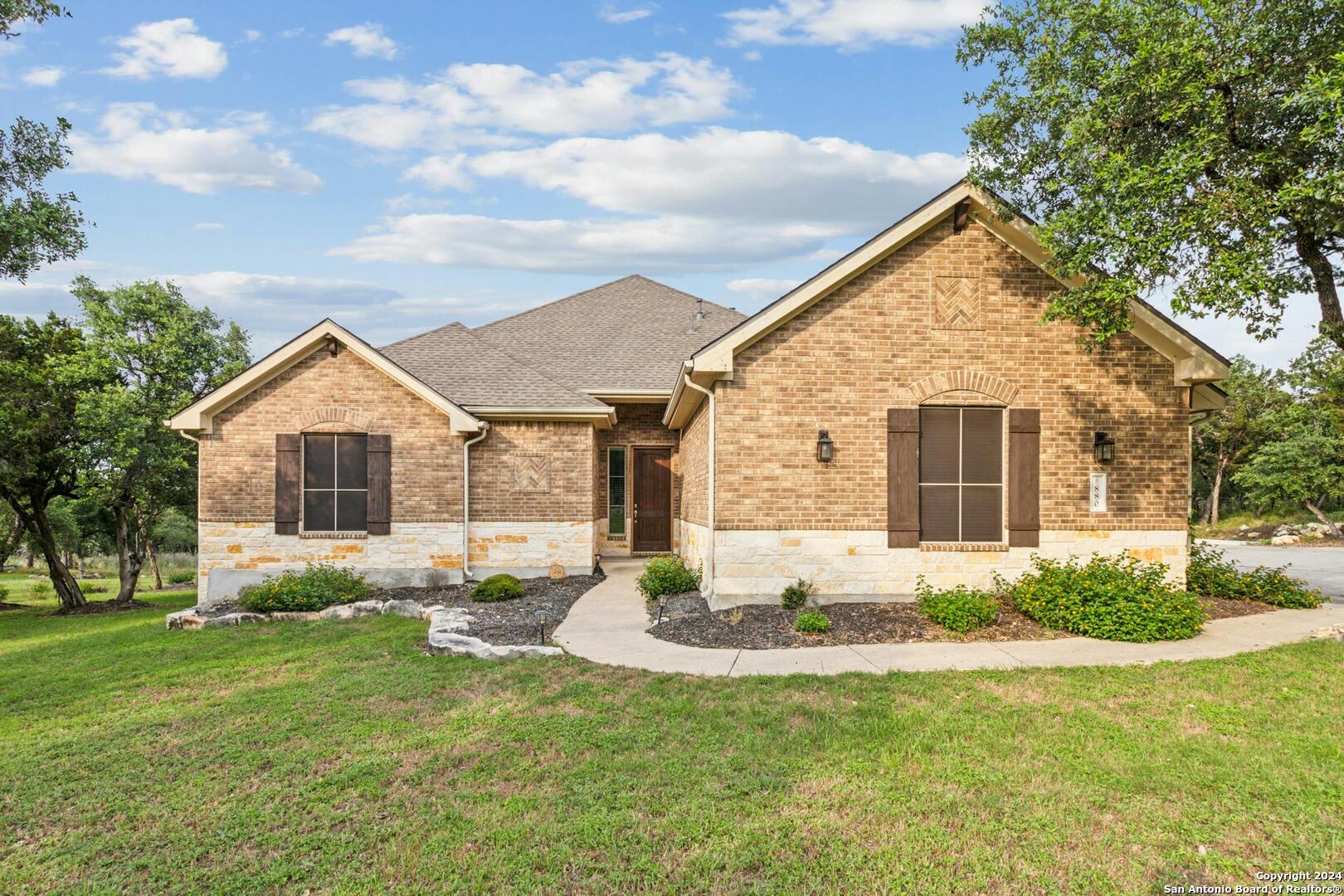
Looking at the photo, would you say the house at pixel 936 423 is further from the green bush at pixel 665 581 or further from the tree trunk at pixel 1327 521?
the tree trunk at pixel 1327 521

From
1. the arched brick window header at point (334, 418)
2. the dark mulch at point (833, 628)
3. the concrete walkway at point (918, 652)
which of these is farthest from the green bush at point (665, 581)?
the arched brick window header at point (334, 418)

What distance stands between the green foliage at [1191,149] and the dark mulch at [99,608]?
60.4ft

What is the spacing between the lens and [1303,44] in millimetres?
7539

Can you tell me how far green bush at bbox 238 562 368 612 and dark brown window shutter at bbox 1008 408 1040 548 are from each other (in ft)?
32.9

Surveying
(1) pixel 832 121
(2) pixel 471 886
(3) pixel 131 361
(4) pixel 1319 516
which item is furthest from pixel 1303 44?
(4) pixel 1319 516

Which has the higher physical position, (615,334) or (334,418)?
(615,334)

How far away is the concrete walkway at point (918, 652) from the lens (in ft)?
23.2

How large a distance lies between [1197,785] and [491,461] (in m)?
11.0

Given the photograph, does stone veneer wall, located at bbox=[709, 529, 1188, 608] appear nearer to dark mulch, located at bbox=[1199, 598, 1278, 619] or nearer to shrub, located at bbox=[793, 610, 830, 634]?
dark mulch, located at bbox=[1199, 598, 1278, 619]

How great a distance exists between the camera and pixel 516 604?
35.9ft

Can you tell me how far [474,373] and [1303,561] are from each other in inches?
764

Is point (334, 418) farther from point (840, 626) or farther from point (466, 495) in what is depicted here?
point (840, 626)

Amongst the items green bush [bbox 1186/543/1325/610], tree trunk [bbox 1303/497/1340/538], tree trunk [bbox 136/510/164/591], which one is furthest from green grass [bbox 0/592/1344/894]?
tree trunk [bbox 1303/497/1340/538]

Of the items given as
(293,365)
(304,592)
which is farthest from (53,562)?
(304,592)
